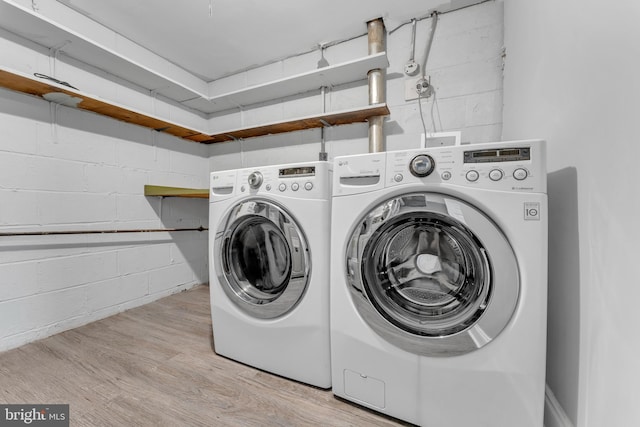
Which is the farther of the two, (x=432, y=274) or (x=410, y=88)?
(x=410, y=88)

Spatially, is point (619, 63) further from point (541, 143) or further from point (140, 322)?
point (140, 322)

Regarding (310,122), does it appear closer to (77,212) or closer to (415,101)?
(415,101)

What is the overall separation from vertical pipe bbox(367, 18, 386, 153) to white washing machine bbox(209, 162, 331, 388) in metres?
0.87

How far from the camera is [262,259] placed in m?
1.26

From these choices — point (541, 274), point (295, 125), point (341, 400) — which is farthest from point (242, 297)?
point (295, 125)

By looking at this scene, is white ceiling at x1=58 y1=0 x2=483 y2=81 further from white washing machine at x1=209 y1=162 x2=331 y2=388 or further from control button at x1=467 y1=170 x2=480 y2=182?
control button at x1=467 y1=170 x2=480 y2=182

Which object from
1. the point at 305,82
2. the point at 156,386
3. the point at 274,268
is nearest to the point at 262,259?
the point at 274,268

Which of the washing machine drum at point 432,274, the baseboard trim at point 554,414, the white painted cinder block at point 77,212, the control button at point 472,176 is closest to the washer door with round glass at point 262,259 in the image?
the washing machine drum at point 432,274

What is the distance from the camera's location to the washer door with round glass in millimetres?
1056

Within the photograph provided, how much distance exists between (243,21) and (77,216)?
5.32 feet

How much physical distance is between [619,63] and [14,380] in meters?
2.25

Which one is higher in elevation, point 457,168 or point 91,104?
point 91,104

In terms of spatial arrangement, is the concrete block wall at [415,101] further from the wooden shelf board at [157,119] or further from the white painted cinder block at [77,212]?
the white painted cinder block at [77,212]

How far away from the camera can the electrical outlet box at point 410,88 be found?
1788 mm
